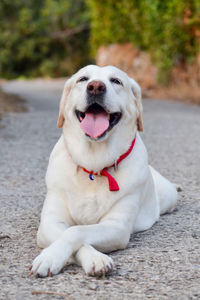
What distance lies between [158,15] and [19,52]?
56.8 feet

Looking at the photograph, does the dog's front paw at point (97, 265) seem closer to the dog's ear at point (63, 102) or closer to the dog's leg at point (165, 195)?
the dog's ear at point (63, 102)

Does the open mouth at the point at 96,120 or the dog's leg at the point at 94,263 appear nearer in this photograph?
the dog's leg at the point at 94,263

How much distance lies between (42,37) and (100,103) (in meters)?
26.2

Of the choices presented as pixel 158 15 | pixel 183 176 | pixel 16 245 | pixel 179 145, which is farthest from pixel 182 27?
pixel 16 245

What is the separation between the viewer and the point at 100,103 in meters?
3.16

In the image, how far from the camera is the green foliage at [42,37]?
1086 inches

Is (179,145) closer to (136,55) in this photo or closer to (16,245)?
(16,245)

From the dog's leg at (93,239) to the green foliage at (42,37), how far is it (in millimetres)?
24691

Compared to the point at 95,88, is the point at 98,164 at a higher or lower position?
lower

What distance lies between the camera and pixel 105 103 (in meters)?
3.17

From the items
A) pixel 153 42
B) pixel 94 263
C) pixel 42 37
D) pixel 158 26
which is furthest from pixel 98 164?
pixel 42 37

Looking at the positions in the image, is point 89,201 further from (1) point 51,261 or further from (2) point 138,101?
(2) point 138,101

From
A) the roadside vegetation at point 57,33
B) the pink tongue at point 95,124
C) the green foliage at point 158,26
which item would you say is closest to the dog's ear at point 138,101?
the pink tongue at point 95,124

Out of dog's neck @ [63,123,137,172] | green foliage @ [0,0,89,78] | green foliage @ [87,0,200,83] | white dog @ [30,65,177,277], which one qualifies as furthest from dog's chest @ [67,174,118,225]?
green foliage @ [0,0,89,78]
